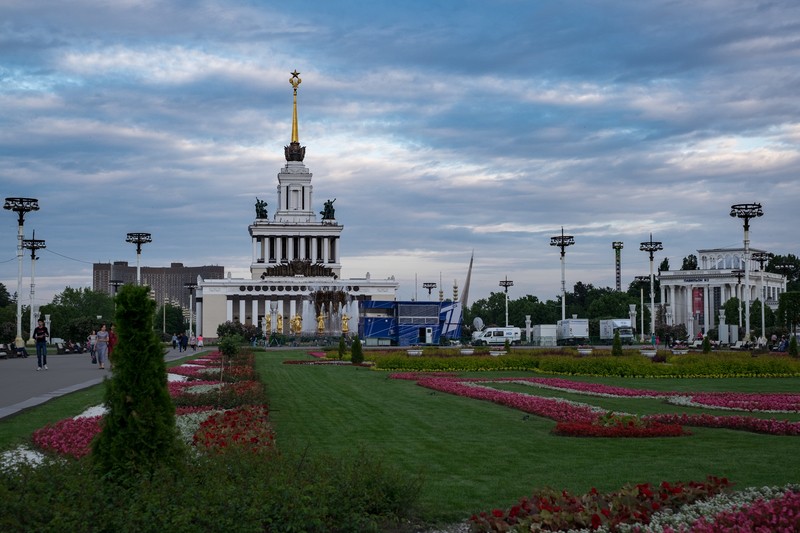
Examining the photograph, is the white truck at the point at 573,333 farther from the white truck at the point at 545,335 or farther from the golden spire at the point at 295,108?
the golden spire at the point at 295,108

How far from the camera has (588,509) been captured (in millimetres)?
7711

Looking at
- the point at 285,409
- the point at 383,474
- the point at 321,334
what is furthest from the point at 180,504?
the point at 321,334

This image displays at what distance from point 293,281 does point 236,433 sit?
98899 mm

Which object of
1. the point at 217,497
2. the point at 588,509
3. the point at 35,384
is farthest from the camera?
the point at 35,384

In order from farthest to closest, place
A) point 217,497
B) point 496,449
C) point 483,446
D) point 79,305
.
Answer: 1. point 79,305
2. point 483,446
3. point 496,449
4. point 217,497

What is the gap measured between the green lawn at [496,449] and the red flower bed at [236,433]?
528 millimetres

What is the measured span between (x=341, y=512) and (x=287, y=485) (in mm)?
510

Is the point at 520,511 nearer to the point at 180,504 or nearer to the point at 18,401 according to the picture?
the point at 180,504

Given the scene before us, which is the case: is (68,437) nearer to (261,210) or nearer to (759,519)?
(759,519)

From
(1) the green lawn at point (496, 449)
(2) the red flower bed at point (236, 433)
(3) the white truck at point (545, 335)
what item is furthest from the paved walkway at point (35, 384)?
(3) the white truck at point (545, 335)

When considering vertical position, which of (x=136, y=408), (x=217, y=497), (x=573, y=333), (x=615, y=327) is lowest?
(x=573, y=333)

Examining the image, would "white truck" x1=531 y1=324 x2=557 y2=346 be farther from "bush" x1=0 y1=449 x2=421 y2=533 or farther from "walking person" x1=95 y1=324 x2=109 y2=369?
"bush" x1=0 y1=449 x2=421 y2=533

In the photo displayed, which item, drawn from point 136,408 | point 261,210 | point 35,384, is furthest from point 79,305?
point 136,408

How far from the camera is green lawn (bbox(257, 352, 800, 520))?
969cm
